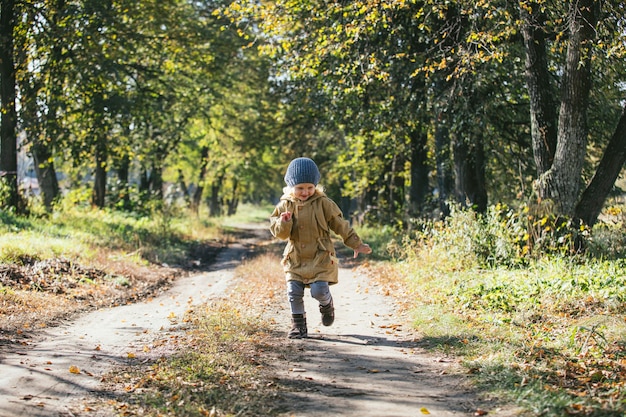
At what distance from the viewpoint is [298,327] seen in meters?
6.95

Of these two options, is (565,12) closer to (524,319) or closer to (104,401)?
(524,319)

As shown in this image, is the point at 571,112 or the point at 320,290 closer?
the point at 320,290

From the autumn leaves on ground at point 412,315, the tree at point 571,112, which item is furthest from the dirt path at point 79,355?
the tree at point 571,112

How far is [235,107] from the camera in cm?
2967

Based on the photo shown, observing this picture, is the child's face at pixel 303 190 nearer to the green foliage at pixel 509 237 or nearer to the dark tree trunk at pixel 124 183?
the green foliage at pixel 509 237

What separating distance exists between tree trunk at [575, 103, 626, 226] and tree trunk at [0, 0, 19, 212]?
1346 centimetres

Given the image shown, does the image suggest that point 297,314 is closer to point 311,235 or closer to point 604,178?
point 311,235

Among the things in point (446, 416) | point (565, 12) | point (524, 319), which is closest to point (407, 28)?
point (565, 12)

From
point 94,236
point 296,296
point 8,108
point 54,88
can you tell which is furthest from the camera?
point 54,88

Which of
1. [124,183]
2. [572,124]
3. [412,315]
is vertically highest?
[572,124]

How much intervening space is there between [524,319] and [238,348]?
3.30m

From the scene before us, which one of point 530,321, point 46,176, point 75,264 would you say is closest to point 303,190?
point 530,321

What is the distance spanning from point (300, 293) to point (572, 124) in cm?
543

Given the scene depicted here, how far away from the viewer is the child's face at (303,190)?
22.7 feet
